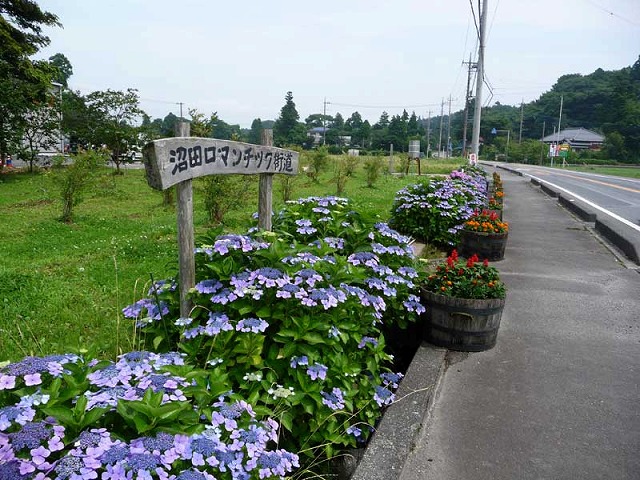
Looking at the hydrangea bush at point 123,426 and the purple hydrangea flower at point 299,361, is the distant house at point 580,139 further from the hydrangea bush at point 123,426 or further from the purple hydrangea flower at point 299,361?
the hydrangea bush at point 123,426

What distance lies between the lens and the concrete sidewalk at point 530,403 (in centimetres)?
269

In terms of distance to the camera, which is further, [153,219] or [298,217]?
[153,219]

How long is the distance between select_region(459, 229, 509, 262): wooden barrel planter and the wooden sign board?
423 centimetres

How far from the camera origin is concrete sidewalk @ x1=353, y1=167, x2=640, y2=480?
106 inches

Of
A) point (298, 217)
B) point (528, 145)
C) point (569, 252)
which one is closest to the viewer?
point (298, 217)

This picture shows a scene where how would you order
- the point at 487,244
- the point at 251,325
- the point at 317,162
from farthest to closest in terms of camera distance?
the point at 317,162
the point at 487,244
the point at 251,325

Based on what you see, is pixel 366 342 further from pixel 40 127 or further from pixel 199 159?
pixel 40 127

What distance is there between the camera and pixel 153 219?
1163 cm

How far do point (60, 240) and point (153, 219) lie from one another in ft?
8.81

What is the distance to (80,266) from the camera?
661cm

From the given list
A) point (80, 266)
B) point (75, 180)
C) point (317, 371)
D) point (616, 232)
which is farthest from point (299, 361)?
point (75, 180)

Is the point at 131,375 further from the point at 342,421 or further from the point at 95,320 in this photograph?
the point at 95,320

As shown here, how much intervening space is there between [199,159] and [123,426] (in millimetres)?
1563

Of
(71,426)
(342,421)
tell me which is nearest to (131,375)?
(71,426)
